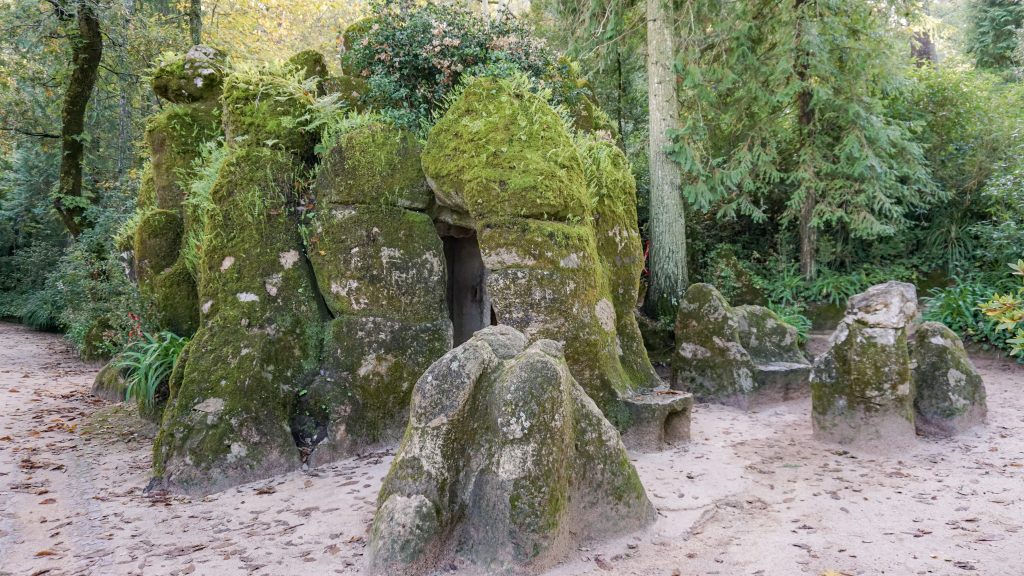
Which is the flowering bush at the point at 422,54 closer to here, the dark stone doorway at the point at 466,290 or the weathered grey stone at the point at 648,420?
the dark stone doorway at the point at 466,290

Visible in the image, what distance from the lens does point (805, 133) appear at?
993cm

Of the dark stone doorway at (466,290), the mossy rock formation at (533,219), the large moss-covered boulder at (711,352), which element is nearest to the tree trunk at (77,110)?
the dark stone doorway at (466,290)

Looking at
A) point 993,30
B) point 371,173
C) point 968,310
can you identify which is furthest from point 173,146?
point 993,30

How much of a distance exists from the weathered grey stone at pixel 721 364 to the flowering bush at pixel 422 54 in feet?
10.4

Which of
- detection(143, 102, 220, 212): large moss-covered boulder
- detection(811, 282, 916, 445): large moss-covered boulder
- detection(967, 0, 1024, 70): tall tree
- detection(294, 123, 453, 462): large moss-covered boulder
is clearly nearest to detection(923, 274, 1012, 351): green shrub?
detection(811, 282, 916, 445): large moss-covered boulder

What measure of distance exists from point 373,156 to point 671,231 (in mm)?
5134

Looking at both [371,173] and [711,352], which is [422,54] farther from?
[711,352]

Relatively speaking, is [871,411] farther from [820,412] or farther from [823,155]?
[823,155]

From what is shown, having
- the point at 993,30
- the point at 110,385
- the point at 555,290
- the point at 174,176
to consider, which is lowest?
the point at 110,385

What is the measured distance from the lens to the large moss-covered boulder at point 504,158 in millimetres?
5023

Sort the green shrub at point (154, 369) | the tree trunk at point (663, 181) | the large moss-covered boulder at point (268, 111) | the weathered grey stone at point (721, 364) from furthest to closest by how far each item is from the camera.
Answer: the tree trunk at point (663, 181)
the weathered grey stone at point (721, 364)
the green shrub at point (154, 369)
the large moss-covered boulder at point (268, 111)

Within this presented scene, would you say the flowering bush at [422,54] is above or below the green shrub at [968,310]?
above

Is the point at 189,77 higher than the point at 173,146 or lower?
higher

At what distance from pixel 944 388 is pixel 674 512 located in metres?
3.36
